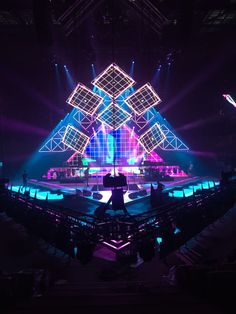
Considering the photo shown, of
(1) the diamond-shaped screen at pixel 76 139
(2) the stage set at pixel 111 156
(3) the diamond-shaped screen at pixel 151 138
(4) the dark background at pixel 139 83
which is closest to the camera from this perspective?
(2) the stage set at pixel 111 156

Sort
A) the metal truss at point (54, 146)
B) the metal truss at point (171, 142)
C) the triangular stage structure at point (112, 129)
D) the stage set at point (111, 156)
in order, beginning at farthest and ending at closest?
the metal truss at point (171, 142) → the metal truss at point (54, 146) → the triangular stage structure at point (112, 129) → the stage set at point (111, 156)

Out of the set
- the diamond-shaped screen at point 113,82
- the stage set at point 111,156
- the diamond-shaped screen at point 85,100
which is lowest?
the stage set at point 111,156

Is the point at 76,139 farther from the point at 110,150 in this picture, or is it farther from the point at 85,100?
the point at 110,150

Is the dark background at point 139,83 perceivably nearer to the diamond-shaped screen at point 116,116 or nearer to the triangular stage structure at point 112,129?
the triangular stage structure at point 112,129

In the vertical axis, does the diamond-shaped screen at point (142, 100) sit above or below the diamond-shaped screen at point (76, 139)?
above

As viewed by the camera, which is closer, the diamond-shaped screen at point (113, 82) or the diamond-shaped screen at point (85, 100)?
the diamond-shaped screen at point (113, 82)

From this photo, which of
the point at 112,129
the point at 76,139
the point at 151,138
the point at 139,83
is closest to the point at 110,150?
the point at 112,129

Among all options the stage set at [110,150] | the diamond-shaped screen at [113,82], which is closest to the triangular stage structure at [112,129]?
the stage set at [110,150]

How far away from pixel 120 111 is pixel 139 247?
10.4 m

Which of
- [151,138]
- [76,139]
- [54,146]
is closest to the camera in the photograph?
[76,139]

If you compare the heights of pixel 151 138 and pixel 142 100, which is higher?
pixel 142 100

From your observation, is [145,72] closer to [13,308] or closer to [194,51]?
[194,51]

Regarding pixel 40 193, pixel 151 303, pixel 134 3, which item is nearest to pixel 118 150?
pixel 40 193

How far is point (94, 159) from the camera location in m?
17.3
